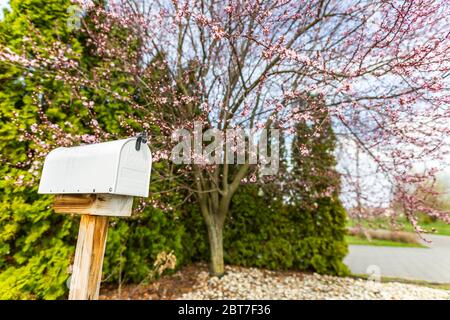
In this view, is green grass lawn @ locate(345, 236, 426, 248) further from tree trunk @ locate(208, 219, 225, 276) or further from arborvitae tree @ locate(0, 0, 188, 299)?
arborvitae tree @ locate(0, 0, 188, 299)

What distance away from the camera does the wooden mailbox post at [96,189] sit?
1.21 meters

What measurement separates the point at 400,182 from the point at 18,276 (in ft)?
13.9

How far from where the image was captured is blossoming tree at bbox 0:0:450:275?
7.13ft

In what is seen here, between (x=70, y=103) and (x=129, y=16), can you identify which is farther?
(x=129, y=16)

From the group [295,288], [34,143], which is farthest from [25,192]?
[295,288]

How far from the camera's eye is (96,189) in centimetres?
120

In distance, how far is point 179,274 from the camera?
12.7 feet

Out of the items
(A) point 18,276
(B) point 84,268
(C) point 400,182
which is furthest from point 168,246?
(C) point 400,182

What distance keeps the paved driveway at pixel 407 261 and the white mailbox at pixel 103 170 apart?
3187 millimetres

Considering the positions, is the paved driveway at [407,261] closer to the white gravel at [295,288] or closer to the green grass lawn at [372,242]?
the green grass lawn at [372,242]

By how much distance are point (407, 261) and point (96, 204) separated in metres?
5.80

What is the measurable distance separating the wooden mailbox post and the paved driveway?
3205mm

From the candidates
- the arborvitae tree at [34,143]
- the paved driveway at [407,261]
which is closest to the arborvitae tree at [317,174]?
the paved driveway at [407,261]
